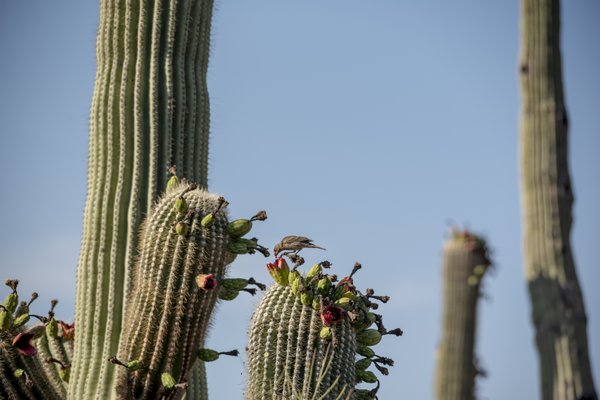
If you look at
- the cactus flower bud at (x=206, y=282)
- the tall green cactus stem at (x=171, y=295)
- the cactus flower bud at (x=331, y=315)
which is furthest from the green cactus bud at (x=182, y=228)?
the cactus flower bud at (x=331, y=315)

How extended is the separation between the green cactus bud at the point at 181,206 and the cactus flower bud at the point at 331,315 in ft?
2.94

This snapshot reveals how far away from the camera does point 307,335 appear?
6.02 metres

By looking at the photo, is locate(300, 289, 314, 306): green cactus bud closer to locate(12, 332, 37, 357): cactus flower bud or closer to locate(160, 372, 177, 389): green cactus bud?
locate(160, 372, 177, 389): green cactus bud

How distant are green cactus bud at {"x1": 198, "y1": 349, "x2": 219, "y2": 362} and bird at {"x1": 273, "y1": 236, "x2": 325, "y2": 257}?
2.05ft

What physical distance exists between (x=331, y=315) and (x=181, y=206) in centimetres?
96

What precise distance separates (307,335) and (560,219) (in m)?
5.23

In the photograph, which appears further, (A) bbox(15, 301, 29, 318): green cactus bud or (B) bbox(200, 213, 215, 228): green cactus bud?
(A) bbox(15, 301, 29, 318): green cactus bud

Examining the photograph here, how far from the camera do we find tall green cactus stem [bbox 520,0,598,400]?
10.6 metres

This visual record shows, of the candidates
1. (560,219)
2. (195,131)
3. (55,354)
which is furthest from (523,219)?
(55,354)

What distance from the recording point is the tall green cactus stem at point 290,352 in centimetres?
595

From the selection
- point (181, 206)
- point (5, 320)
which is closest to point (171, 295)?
point (181, 206)

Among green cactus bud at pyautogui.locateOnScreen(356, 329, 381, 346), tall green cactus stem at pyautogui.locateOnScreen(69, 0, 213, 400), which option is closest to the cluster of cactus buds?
green cactus bud at pyautogui.locateOnScreen(356, 329, 381, 346)

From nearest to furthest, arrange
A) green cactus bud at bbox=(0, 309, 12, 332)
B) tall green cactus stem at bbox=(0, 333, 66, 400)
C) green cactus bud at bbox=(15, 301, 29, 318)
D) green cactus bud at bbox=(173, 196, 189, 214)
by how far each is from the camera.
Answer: green cactus bud at bbox=(173, 196, 189, 214), tall green cactus stem at bbox=(0, 333, 66, 400), green cactus bud at bbox=(0, 309, 12, 332), green cactus bud at bbox=(15, 301, 29, 318)

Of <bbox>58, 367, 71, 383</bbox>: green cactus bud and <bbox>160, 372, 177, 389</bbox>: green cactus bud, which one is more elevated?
<bbox>58, 367, 71, 383</bbox>: green cactus bud
